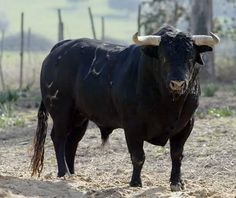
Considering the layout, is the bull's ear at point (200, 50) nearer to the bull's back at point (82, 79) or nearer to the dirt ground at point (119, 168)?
the bull's back at point (82, 79)

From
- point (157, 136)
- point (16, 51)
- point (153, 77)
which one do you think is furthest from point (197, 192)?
point (16, 51)

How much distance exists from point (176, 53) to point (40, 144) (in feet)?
9.82

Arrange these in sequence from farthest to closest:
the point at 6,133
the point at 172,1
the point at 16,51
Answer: the point at 172,1
the point at 16,51
the point at 6,133

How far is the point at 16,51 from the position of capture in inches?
1153

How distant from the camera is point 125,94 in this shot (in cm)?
928

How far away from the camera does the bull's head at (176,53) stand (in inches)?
332

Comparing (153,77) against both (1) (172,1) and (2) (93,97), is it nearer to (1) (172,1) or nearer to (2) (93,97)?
(2) (93,97)

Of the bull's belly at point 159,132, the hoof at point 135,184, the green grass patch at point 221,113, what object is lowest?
the green grass patch at point 221,113

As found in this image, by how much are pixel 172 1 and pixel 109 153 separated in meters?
20.5

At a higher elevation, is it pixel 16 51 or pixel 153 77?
pixel 153 77

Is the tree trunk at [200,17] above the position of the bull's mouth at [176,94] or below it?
below

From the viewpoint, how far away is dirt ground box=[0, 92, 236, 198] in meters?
8.87

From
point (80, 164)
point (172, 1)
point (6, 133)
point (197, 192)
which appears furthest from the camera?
point (172, 1)

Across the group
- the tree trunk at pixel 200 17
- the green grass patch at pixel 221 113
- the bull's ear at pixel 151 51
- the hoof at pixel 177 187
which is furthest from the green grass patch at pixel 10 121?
the tree trunk at pixel 200 17
